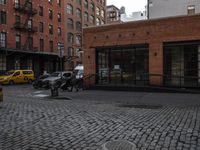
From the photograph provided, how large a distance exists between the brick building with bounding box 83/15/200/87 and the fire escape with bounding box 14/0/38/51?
873 inches

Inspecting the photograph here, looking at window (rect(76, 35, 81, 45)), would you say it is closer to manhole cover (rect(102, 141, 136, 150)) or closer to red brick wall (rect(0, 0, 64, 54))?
red brick wall (rect(0, 0, 64, 54))

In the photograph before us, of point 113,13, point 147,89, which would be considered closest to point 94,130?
point 147,89

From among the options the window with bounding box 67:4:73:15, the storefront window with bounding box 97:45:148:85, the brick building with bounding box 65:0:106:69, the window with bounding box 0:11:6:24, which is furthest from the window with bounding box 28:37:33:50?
the storefront window with bounding box 97:45:148:85

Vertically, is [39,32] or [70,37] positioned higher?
[70,37]

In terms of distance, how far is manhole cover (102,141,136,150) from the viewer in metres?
5.80

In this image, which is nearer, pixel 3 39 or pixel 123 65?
pixel 123 65

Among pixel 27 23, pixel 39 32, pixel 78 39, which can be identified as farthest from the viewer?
pixel 78 39

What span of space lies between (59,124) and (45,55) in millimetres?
39238

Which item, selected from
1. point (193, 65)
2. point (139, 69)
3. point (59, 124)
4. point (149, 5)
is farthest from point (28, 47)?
point (59, 124)

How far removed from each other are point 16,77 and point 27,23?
1351cm

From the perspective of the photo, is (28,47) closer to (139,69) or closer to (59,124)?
(139,69)

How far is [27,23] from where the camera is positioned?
143 feet

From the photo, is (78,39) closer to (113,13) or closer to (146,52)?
(146,52)

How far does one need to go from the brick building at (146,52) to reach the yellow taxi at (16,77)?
13.4 meters
